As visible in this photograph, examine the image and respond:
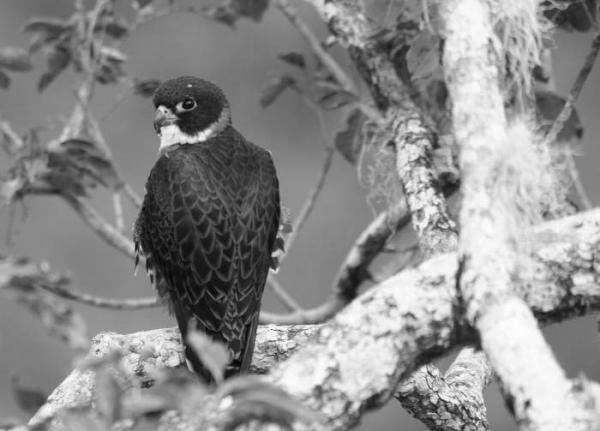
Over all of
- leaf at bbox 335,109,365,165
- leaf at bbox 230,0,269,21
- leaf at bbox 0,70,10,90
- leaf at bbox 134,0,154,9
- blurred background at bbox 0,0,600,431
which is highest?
leaf at bbox 134,0,154,9

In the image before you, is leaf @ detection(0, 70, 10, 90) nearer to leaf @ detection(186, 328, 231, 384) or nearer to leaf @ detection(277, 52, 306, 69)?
leaf @ detection(277, 52, 306, 69)

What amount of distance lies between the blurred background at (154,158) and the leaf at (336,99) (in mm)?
4357

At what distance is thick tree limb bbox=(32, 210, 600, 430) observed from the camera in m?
2.61

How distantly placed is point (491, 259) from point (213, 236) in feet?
6.71

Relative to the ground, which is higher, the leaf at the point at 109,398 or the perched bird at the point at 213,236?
the leaf at the point at 109,398

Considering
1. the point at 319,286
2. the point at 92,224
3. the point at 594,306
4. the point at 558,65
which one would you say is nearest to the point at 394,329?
the point at 594,306

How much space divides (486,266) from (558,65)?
8740mm

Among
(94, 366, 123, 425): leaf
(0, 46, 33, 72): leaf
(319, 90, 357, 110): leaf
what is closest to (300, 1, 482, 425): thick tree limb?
(319, 90, 357, 110): leaf

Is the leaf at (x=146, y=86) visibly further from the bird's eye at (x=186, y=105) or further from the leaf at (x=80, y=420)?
the leaf at (x=80, y=420)

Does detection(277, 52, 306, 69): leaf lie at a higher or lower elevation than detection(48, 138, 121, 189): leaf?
higher

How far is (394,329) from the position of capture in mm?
2689

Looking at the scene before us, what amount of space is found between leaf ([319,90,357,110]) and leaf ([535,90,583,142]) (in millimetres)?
728

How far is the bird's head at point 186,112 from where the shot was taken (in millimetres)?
5266

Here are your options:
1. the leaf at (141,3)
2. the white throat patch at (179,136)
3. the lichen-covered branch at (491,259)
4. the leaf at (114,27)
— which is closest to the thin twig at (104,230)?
the white throat patch at (179,136)
